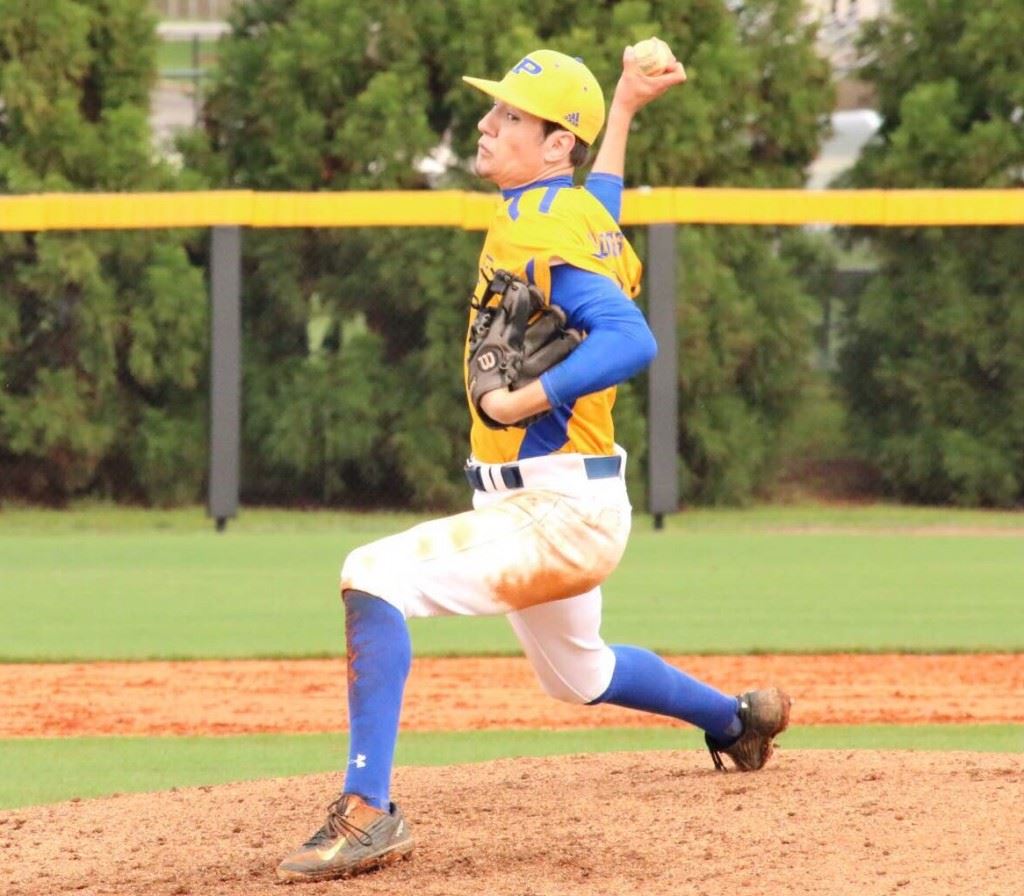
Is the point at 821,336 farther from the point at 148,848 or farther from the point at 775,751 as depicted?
the point at 148,848

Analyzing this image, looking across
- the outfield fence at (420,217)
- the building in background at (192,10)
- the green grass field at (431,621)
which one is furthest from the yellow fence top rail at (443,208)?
the building in background at (192,10)

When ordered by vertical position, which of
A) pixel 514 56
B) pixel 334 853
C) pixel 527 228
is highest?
pixel 514 56

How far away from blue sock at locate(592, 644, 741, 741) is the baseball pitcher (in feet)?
0.67

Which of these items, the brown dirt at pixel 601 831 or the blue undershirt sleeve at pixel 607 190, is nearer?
the brown dirt at pixel 601 831

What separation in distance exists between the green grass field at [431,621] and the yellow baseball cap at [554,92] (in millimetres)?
2402

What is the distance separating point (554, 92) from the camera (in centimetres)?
432

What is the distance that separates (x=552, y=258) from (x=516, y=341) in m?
0.21

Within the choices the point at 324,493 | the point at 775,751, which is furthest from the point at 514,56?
the point at 775,751

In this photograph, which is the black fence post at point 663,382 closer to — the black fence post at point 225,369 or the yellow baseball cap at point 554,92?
the black fence post at point 225,369

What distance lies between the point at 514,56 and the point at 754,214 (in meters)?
2.20

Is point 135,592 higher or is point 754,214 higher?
point 754,214

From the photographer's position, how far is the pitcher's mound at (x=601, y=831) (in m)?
4.10

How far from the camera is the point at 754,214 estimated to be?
40.9 feet

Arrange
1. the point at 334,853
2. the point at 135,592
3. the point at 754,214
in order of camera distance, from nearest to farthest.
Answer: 1. the point at 334,853
2. the point at 135,592
3. the point at 754,214
